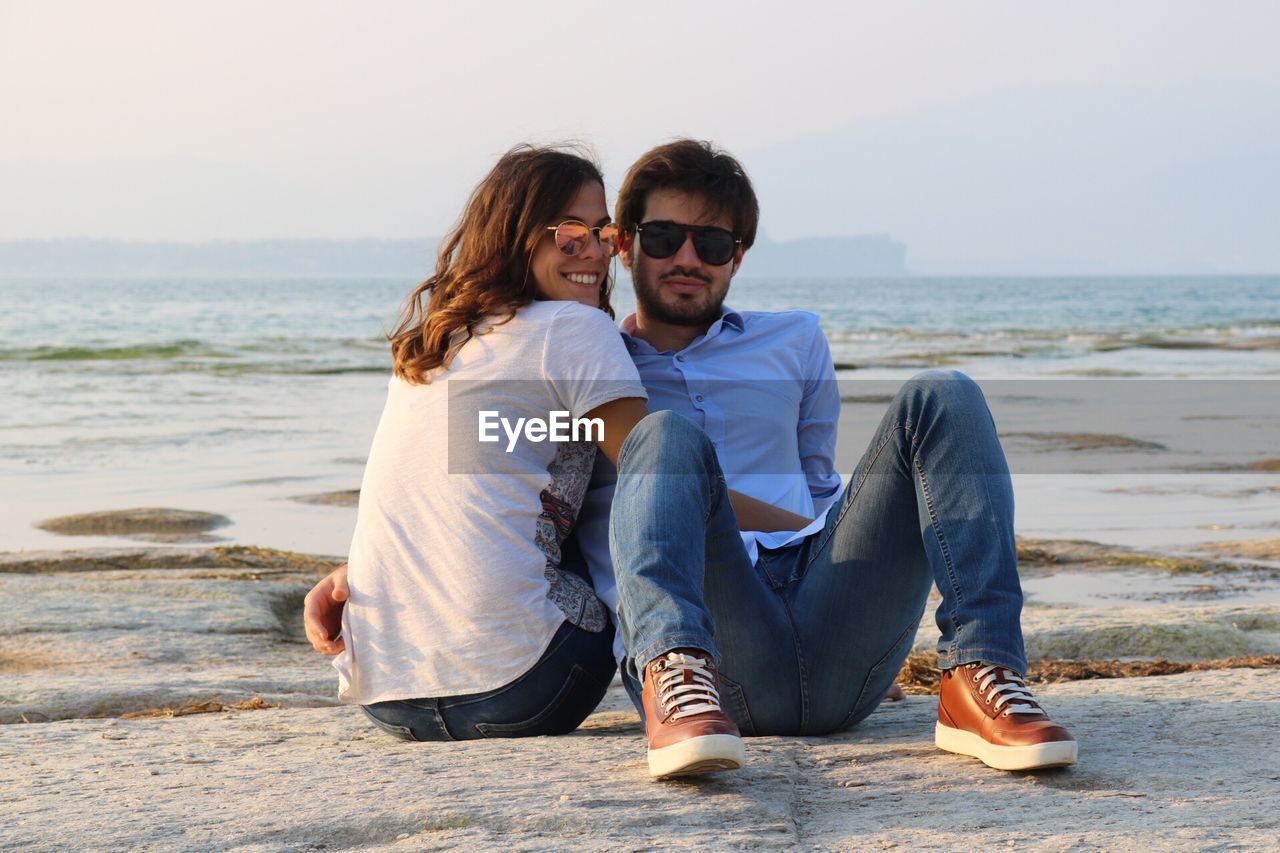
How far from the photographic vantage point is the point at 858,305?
5281cm

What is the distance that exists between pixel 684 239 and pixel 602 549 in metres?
0.92

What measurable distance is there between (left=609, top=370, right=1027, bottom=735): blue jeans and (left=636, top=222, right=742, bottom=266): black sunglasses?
86cm

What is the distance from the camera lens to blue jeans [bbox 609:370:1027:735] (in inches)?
103

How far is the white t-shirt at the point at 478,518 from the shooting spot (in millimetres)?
2820

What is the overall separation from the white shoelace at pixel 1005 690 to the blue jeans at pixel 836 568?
0.08 ft

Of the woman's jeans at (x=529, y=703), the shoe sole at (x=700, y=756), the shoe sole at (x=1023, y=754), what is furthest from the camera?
the woman's jeans at (x=529, y=703)

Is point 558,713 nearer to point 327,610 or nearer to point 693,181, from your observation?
point 327,610

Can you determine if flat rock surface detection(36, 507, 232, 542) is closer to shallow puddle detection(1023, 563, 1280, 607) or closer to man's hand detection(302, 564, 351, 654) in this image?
shallow puddle detection(1023, 563, 1280, 607)

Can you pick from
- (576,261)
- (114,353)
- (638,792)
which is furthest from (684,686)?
(114,353)

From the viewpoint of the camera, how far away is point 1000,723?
102 inches

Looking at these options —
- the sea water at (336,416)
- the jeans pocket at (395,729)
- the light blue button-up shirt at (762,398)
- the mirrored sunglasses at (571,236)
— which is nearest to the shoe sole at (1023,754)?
the light blue button-up shirt at (762,398)

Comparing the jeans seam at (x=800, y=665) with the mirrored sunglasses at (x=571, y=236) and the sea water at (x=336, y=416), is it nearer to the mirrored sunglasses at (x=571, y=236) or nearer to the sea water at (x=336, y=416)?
the mirrored sunglasses at (x=571, y=236)

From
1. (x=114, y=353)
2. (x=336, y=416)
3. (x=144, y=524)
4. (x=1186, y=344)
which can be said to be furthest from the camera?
(x=1186, y=344)

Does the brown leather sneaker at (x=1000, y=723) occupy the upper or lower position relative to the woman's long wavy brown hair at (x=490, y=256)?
lower
